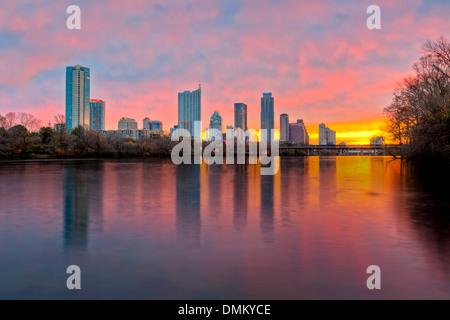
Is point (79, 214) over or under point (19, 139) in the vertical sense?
under

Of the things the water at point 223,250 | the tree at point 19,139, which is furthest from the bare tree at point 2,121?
the water at point 223,250

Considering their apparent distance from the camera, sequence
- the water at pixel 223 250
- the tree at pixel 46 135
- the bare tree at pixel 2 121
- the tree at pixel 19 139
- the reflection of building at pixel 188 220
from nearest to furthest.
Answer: the water at pixel 223 250 < the reflection of building at pixel 188 220 < the tree at pixel 19 139 < the bare tree at pixel 2 121 < the tree at pixel 46 135

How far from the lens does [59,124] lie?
345 feet

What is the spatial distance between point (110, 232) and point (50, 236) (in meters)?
1.57

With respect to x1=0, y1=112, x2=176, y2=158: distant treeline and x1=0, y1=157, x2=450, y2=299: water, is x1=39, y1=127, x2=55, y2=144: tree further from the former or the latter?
x1=0, y1=157, x2=450, y2=299: water

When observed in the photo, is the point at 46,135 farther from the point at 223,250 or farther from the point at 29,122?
the point at 223,250

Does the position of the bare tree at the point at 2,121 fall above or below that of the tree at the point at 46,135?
above

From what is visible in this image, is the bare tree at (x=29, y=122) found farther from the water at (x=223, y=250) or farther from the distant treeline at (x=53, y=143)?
the water at (x=223, y=250)

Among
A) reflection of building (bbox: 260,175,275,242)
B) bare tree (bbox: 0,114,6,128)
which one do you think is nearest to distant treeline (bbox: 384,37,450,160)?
reflection of building (bbox: 260,175,275,242)

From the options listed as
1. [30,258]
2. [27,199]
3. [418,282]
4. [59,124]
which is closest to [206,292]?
[418,282]

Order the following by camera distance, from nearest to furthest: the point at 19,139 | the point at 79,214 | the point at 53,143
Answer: the point at 79,214, the point at 19,139, the point at 53,143

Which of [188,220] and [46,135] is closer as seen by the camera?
[188,220]

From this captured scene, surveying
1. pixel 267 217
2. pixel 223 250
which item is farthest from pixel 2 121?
pixel 223 250
